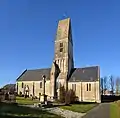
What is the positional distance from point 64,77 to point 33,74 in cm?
1587

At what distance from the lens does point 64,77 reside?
70500 millimetres

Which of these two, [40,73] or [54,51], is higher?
[54,51]

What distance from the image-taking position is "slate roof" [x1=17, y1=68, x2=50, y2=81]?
77938 millimetres

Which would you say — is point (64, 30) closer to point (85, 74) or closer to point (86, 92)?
point (85, 74)

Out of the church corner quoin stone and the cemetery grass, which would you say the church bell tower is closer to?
the church corner quoin stone

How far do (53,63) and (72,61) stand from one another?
22.7ft

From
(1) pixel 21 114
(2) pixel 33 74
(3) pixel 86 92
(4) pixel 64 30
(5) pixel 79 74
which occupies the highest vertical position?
(4) pixel 64 30

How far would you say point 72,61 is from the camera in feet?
250

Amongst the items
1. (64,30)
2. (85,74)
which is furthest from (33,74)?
(85,74)

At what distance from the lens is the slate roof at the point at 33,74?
77.9 m

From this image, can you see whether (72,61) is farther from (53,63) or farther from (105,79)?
(105,79)

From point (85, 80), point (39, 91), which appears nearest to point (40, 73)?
point (39, 91)

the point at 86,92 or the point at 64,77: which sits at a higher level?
the point at 64,77

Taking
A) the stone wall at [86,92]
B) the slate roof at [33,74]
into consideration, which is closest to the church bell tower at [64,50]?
the stone wall at [86,92]
